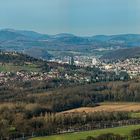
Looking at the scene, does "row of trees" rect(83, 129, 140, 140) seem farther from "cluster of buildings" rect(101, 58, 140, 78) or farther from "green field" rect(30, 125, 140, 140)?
"cluster of buildings" rect(101, 58, 140, 78)

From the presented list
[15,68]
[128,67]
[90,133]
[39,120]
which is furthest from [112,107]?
[128,67]

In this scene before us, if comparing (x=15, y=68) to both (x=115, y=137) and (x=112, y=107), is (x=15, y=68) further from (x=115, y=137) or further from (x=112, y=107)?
(x=115, y=137)

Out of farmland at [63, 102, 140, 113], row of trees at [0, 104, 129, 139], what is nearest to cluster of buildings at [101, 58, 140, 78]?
farmland at [63, 102, 140, 113]

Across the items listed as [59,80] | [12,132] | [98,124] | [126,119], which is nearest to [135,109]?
[126,119]

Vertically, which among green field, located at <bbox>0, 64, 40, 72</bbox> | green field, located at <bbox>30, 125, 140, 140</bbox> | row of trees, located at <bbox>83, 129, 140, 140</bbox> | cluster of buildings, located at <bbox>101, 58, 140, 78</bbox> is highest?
green field, located at <bbox>0, 64, 40, 72</bbox>

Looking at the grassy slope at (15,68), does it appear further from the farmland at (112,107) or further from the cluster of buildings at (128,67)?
the farmland at (112,107)

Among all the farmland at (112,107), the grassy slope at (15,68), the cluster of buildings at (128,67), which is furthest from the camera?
the cluster of buildings at (128,67)

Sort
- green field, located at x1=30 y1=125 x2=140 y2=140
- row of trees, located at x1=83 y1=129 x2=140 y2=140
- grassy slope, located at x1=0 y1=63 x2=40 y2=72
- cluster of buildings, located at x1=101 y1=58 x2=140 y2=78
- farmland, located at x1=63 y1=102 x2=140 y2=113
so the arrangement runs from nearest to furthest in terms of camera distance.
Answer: row of trees, located at x1=83 y1=129 x2=140 y2=140
green field, located at x1=30 y1=125 x2=140 y2=140
farmland, located at x1=63 y1=102 x2=140 y2=113
grassy slope, located at x1=0 y1=63 x2=40 y2=72
cluster of buildings, located at x1=101 y1=58 x2=140 y2=78

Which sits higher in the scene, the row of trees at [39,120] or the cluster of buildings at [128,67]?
the row of trees at [39,120]

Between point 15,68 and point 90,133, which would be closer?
point 90,133

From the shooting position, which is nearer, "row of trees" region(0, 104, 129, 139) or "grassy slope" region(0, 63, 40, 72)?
"row of trees" region(0, 104, 129, 139)

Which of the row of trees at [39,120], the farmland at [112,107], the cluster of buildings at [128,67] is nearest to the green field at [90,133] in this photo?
the row of trees at [39,120]

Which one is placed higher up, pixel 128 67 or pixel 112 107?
pixel 112 107
